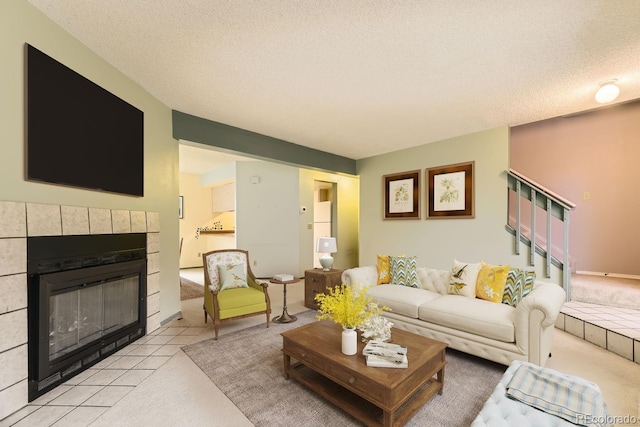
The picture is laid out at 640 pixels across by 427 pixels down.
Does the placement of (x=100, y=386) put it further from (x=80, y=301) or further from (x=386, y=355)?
(x=386, y=355)

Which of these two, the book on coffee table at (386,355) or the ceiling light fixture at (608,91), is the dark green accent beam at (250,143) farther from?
the ceiling light fixture at (608,91)

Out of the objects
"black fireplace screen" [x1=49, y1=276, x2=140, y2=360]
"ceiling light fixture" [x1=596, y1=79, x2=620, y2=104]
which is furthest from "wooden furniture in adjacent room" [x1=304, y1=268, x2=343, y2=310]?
"ceiling light fixture" [x1=596, y1=79, x2=620, y2=104]

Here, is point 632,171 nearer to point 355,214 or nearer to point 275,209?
point 355,214

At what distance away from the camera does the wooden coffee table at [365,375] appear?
5.11 ft

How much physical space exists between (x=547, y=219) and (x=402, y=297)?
2251 millimetres

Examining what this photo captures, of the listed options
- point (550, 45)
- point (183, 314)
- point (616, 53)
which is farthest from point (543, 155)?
point (183, 314)

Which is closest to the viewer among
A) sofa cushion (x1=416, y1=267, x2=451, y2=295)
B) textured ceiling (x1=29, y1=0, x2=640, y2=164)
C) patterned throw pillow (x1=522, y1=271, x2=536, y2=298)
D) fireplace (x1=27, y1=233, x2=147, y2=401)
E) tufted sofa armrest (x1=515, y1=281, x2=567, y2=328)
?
textured ceiling (x1=29, y1=0, x2=640, y2=164)

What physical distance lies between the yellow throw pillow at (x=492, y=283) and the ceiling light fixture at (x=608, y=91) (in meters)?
1.92

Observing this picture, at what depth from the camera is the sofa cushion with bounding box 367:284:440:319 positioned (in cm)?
289

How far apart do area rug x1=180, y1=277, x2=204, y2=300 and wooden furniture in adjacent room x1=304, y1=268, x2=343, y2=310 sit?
2.03 meters

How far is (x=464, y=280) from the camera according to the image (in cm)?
296

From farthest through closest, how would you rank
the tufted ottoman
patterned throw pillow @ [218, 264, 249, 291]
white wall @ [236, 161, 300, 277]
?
white wall @ [236, 161, 300, 277], patterned throw pillow @ [218, 264, 249, 291], the tufted ottoman

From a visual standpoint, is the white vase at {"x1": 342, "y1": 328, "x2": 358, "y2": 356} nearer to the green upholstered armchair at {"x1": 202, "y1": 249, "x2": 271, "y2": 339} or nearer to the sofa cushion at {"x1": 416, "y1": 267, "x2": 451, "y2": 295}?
the green upholstered armchair at {"x1": 202, "y1": 249, "x2": 271, "y2": 339}

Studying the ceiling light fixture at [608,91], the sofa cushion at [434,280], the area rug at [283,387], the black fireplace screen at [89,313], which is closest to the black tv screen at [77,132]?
the black fireplace screen at [89,313]
